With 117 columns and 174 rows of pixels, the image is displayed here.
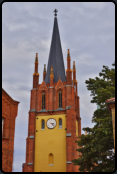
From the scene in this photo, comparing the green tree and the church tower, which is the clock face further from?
the green tree

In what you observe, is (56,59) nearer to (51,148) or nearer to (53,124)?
(53,124)

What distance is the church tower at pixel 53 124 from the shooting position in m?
44.6

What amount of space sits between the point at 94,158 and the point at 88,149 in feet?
5.03

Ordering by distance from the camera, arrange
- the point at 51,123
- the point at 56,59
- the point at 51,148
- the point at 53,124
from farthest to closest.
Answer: the point at 56,59, the point at 51,123, the point at 53,124, the point at 51,148

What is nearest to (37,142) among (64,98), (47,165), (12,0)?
(47,165)

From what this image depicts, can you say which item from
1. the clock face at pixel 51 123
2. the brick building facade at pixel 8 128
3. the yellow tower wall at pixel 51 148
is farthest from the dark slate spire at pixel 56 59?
the brick building facade at pixel 8 128

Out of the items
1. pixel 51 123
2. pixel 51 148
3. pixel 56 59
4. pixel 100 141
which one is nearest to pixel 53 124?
pixel 51 123

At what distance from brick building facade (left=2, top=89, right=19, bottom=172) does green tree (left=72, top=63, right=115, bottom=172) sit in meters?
6.70

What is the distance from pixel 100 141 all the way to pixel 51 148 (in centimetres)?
2535

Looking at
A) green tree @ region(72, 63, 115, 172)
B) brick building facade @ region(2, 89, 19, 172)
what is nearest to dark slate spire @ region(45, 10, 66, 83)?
green tree @ region(72, 63, 115, 172)

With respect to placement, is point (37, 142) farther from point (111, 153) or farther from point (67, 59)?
point (111, 153)

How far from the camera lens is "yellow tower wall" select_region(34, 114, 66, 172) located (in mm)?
44312

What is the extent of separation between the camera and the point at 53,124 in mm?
47688

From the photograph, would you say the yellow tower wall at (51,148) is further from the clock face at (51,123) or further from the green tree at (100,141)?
the green tree at (100,141)
